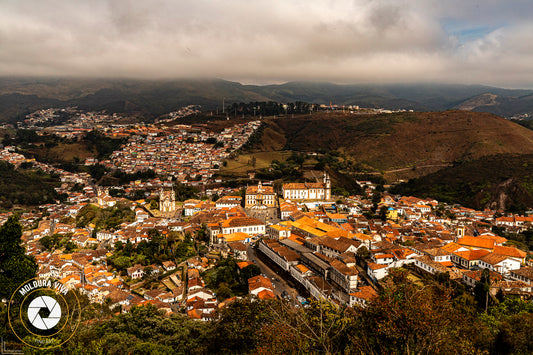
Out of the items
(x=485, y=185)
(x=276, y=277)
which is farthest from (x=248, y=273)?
(x=485, y=185)

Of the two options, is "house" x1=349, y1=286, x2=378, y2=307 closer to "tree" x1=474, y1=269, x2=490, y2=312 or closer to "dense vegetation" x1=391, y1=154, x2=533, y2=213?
"tree" x1=474, y1=269, x2=490, y2=312

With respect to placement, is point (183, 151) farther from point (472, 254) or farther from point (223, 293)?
point (472, 254)

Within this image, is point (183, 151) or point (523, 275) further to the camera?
point (183, 151)

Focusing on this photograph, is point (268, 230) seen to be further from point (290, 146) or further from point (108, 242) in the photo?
point (290, 146)

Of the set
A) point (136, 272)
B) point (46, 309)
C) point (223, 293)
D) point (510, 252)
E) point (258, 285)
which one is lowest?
point (136, 272)

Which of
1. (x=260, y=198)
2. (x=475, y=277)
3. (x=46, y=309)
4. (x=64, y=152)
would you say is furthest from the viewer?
(x=64, y=152)

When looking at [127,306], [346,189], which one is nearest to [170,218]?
[127,306]

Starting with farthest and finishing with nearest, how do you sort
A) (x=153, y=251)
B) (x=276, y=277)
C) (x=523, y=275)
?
(x=153, y=251)
(x=276, y=277)
(x=523, y=275)

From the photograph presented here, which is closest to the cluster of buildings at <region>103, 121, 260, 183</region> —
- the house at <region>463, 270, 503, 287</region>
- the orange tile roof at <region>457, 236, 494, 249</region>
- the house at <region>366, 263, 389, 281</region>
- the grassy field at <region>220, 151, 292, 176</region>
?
the grassy field at <region>220, 151, 292, 176</region>
